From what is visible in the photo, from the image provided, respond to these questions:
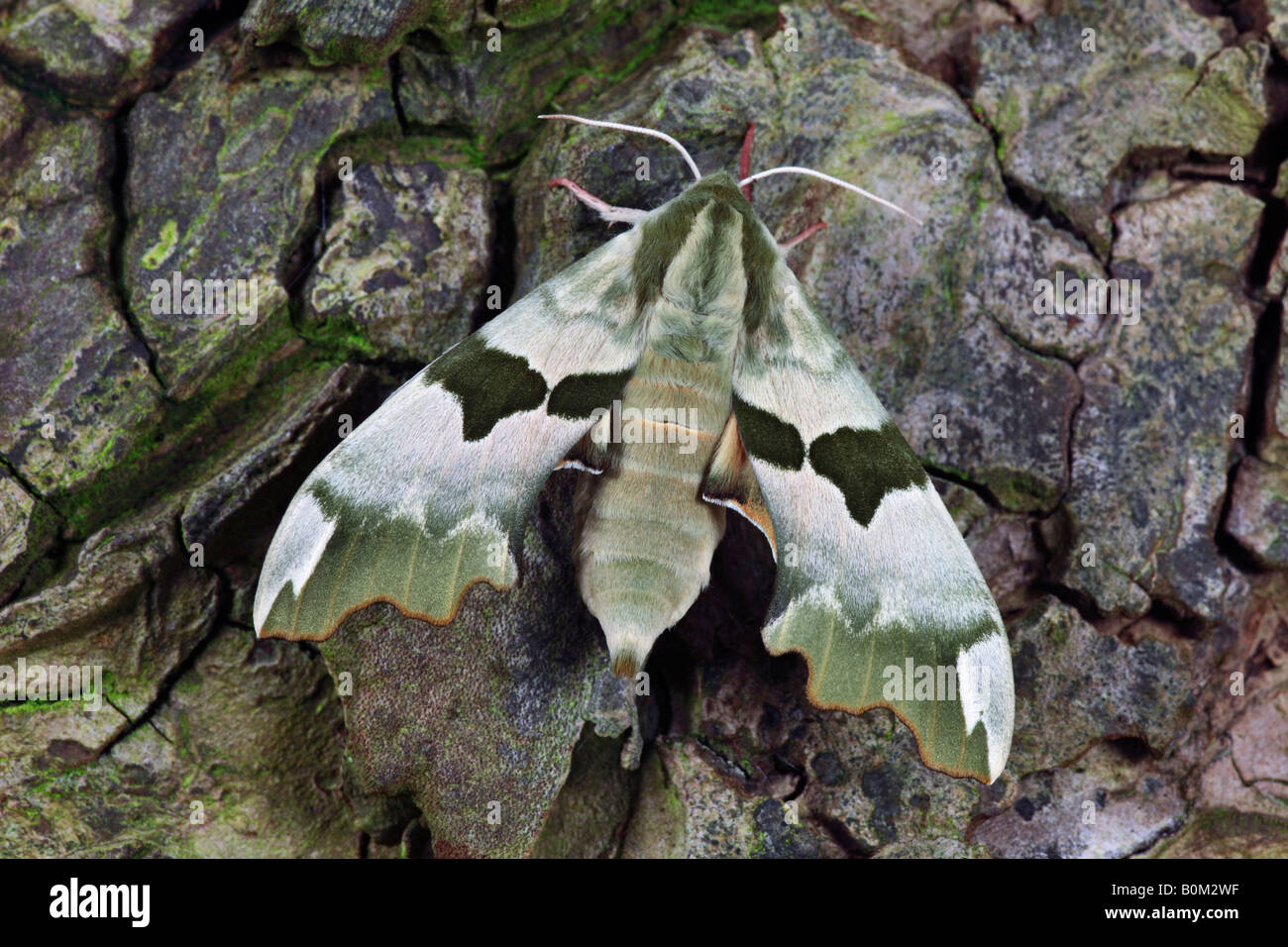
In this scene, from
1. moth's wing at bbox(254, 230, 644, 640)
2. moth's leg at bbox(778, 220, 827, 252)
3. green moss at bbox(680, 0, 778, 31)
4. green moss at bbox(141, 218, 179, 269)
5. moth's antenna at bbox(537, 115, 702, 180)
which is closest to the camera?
moth's wing at bbox(254, 230, 644, 640)

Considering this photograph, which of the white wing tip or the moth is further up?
the moth

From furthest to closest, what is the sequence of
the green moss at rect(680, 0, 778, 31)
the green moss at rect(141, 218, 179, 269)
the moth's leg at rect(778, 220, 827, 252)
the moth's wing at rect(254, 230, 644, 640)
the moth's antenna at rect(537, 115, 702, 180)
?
the green moss at rect(680, 0, 778, 31)
the moth's leg at rect(778, 220, 827, 252)
the moth's antenna at rect(537, 115, 702, 180)
the green moss at rect(141, 218, 179, 269)
the moth's wing at rect(254, 230, 644, 640)

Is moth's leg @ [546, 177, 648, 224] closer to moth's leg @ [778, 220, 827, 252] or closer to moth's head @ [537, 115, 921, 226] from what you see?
moth's head @ [537, 115, 921, 226]

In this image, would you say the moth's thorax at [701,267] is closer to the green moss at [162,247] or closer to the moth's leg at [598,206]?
the moth's leg at [598,206]

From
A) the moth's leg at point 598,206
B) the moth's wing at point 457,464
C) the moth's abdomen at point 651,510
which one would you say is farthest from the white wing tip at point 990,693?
the moth's leg at point 598,206

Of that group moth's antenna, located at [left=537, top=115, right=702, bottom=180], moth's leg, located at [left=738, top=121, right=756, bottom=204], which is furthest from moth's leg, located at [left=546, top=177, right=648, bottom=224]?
moth's leg, located at [left=738, top=121, right=756, bottom=204]

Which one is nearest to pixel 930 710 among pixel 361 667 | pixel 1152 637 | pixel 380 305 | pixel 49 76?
pixel 1152 637

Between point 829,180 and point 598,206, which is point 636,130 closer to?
point 598,206

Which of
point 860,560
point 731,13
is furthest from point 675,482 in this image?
point 731,13
